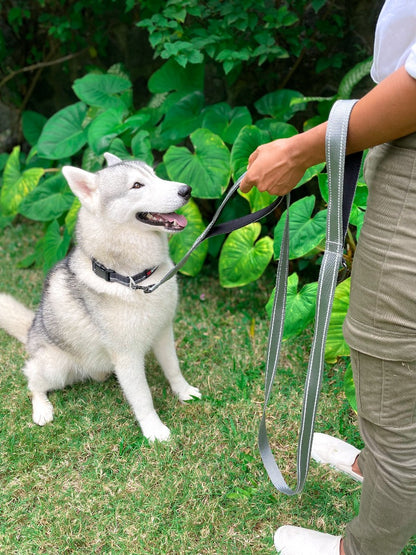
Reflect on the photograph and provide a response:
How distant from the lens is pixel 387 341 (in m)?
1.16

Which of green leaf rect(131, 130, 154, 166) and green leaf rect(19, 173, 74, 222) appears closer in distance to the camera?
green leaf rect(131, 130, 154, 166)

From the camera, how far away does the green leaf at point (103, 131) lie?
3256 mm

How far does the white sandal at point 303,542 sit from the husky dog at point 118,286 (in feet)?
2.39

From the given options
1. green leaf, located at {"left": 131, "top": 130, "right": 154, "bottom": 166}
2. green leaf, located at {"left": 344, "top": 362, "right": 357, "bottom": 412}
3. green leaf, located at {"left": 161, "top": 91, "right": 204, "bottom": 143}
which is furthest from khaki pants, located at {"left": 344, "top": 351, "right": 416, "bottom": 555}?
green leaf, located at {"left": 161, "top": 91, "right": 204, "bottom": 143}

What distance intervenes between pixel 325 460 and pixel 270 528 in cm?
39

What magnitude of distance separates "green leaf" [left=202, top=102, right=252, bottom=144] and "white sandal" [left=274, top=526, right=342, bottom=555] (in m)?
2.31

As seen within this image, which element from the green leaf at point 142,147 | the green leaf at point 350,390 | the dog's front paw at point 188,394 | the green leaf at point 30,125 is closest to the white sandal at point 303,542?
the green leaf at point 350,390

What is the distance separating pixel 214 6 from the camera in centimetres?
315

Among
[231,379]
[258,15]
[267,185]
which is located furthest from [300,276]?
[267,185]

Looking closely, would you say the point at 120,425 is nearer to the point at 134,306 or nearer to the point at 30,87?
the point at 134,306

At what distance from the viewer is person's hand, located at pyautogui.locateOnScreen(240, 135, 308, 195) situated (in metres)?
1.21

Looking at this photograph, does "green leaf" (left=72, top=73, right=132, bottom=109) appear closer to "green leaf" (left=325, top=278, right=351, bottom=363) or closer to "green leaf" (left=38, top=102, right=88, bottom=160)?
"green leaf" (left=38, top=102, right=88, bottom=160)

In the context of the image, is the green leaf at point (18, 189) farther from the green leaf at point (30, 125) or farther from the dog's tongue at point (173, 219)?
the dog's tongue at point (173, 219)

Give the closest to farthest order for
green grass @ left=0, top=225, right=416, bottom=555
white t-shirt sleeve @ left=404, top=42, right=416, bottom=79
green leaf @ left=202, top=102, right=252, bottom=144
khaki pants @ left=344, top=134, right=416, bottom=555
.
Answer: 1. white t-shirt sleeve @ left=404, top=42, right=416, bottom=79
2. khaki pants @ left=344, top=134, right=416, bottom=555
3. green grass @ left=0, top=225, right=416, bottom=555
4. green leaf @ left=202, top=102, right=252, bottom=144
